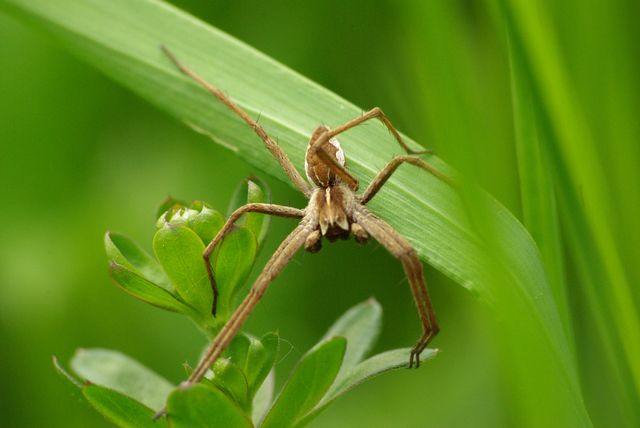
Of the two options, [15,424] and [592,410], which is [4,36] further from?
[592,410]

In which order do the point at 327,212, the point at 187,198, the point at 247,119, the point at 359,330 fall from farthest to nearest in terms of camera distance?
the point at 187,198, the point at 327,212, the point at 247,119, the point at 359,330

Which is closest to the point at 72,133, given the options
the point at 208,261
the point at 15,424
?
the point at 15,424

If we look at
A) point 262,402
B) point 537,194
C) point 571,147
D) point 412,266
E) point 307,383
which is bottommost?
point 262,402

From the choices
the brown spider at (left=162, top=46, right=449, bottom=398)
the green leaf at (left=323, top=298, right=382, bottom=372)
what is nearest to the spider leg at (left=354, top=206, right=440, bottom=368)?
the brown spider at (left=162, top=46, right=449, bottom=398)

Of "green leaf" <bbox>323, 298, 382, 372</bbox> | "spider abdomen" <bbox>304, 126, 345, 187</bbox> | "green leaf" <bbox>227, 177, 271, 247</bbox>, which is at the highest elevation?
"spider abdomen" <bbox>304, 126, 345, 187</bbox>

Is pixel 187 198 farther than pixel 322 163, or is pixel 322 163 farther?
pixel 187 198

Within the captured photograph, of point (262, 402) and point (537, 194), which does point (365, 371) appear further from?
point (537, 194)

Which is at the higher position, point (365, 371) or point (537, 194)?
point (537, 194)

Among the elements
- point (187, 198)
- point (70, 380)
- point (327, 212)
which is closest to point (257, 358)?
point (70, 380)

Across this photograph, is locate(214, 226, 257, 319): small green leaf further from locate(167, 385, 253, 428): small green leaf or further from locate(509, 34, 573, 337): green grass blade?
locate(509, 34, 573, 337): green grass blade
